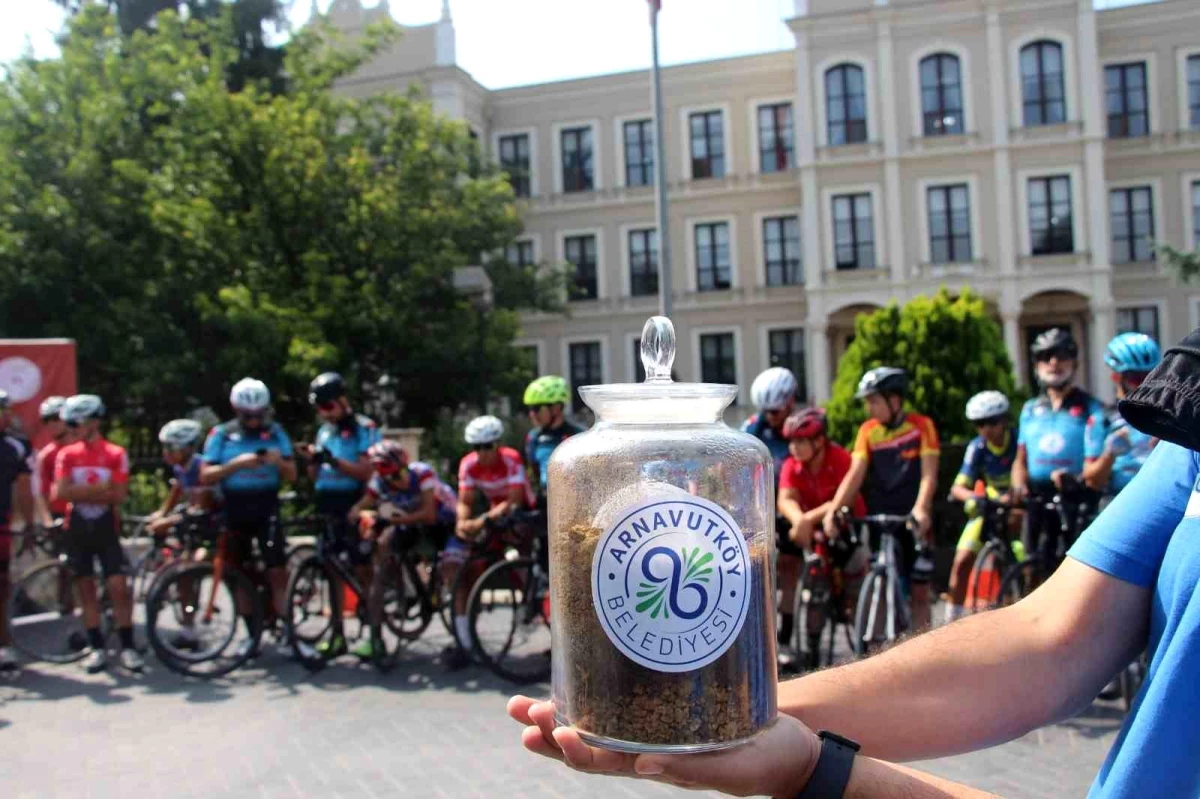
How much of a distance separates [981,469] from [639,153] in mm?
31430

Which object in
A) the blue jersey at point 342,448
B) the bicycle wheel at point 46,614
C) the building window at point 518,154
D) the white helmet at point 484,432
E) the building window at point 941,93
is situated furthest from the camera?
the building window at point 518,154

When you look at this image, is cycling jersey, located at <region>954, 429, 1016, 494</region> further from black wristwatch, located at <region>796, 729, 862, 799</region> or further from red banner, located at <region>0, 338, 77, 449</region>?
red banner, located at <region>0, 338, 77, 449</region>

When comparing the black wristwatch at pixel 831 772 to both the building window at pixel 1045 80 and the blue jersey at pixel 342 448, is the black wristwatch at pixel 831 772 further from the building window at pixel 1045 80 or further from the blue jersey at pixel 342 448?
the building window at pixel 1045 80

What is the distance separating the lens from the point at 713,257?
37125 mm

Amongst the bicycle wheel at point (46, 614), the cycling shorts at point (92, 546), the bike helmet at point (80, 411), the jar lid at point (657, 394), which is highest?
the bike helmet at point (80, 411)

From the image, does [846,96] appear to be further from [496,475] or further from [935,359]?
[496,475]

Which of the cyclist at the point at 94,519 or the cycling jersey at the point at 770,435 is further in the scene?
the cyclist at the point at 94,519

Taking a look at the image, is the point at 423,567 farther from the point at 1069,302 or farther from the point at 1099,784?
the point at 1069,302

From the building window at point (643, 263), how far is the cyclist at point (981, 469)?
3066 centimetres

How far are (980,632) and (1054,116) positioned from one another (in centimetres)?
3458

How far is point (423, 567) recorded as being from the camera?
27.3ft

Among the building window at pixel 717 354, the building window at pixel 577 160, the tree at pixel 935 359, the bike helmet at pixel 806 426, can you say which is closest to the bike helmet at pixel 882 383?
the bike helmet at pixel 806 426

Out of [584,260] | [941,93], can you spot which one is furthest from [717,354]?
[941,93]

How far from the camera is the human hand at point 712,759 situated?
135 cm
